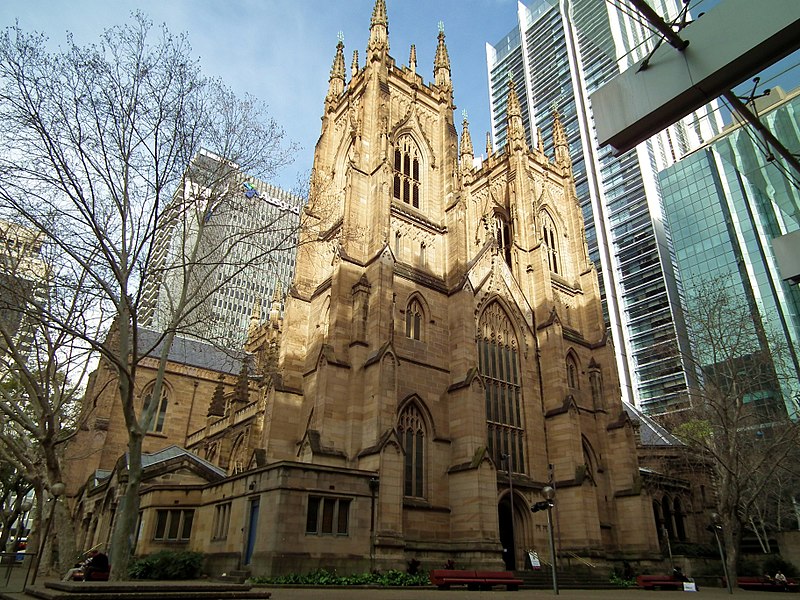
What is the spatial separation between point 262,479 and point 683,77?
1726 centimetres

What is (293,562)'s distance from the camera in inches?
674

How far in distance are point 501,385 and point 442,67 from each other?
76.8 ft

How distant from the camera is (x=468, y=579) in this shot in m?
17.0

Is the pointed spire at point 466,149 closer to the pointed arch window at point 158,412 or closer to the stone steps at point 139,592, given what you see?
the pointed arch window at point 158,412

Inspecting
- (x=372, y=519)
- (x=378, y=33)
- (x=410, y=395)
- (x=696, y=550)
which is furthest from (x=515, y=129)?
(x=372, y=519)

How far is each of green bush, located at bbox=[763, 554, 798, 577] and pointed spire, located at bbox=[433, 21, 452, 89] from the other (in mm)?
33200

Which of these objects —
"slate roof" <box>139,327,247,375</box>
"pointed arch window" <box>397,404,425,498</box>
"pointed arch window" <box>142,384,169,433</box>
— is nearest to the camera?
"pointed arch window" <box>397,404,425,498</box>

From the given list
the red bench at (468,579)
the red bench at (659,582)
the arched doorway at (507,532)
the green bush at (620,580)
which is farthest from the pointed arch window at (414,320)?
the red bench at (659,582)

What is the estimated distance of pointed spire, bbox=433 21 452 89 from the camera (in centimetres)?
3779

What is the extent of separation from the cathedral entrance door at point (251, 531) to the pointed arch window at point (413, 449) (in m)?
6.40

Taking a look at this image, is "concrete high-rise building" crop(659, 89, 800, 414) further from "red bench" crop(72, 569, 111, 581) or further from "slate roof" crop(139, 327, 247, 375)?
"slate roof" crop(139, 327, 247, 375)

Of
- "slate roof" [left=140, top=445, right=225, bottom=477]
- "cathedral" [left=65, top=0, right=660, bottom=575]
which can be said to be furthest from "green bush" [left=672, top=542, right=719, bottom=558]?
"slate roof" [left=140, top=445, right=225, bottom=477]

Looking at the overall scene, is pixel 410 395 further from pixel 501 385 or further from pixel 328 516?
pixel 328 516

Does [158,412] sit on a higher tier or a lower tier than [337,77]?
lower
